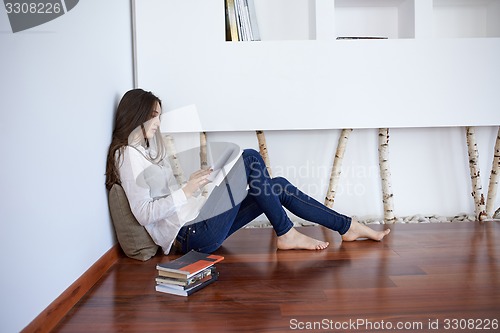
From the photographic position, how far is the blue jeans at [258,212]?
7.96 ft

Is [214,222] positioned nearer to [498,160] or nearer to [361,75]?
[361,75]

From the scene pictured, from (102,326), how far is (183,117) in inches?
62.3

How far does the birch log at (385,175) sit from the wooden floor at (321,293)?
1.96 ft

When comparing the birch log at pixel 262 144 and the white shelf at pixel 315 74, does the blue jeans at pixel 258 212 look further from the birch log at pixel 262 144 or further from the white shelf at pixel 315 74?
the birch log at pixel 262 144

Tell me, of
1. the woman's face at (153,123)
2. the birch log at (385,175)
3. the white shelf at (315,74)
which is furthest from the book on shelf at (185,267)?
the birch log at (385,175)

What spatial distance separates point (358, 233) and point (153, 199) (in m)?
1.19

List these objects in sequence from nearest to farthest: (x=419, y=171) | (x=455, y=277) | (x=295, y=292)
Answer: (x=295, y=292), (x=455, y=277), (x=419, y=171)

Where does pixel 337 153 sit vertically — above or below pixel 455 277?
above

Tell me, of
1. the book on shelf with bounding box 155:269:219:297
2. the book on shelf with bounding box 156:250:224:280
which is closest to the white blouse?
the book on shelf with bounding box 156:250:224:280

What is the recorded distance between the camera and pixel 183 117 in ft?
9.87

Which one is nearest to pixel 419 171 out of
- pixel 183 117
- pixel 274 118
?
pixel 274 118

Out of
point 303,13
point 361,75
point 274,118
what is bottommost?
point 274,118

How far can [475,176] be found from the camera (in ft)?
11.0

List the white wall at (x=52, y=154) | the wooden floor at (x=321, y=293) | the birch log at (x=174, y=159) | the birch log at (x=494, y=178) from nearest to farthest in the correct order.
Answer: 1. the white wall at (x=52, y=154)
2. the wooden floor at (x=321, y=293)
3. the birch log at (x=174, y=159)
4. the birch log at (x=494, y=178)
